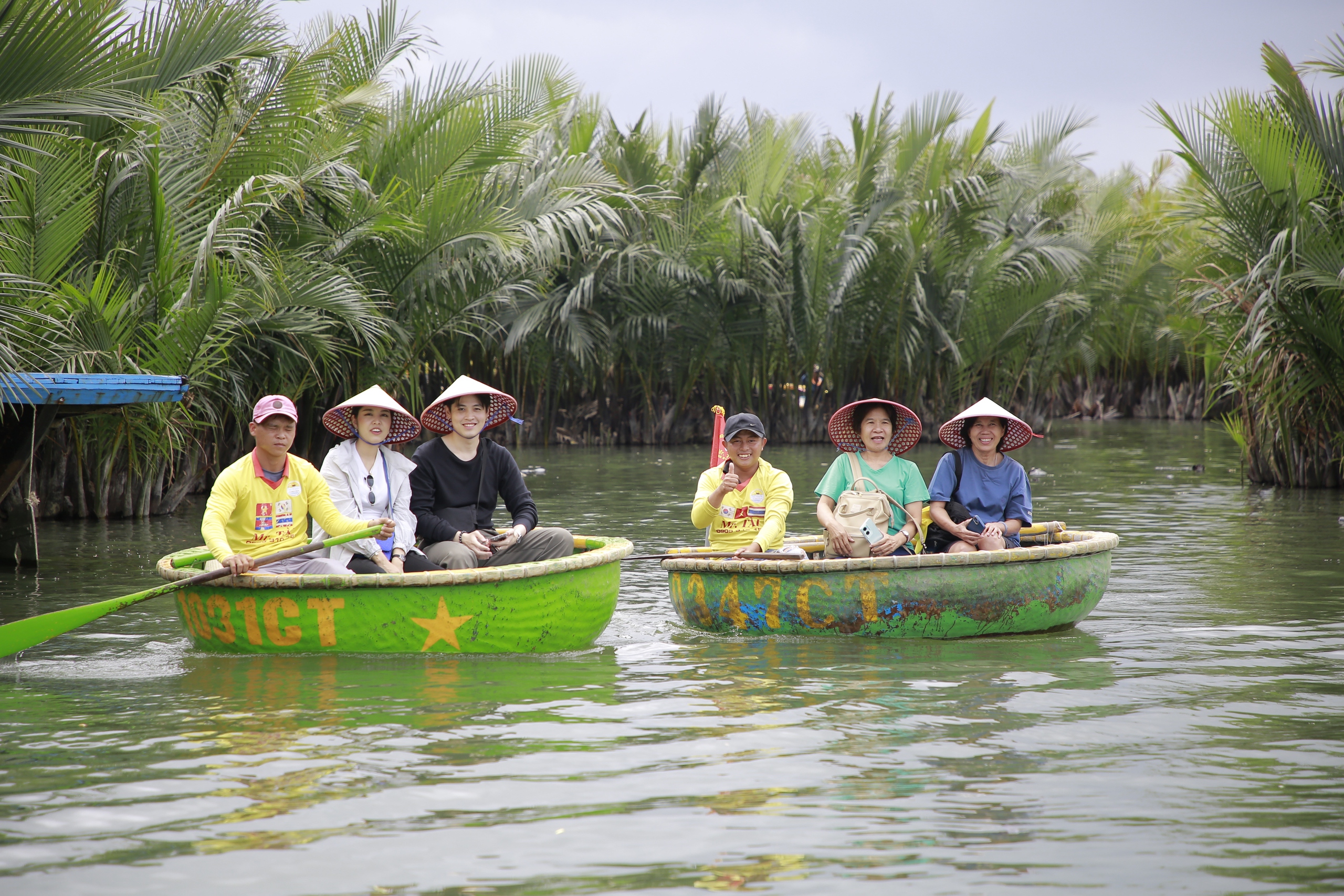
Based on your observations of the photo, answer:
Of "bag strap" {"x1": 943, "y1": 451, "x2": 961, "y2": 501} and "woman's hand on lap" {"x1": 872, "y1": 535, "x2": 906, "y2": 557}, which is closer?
"woman's hand on lap" {"x1": 872, "y1": 535, "x2": 906, "y2": 557}

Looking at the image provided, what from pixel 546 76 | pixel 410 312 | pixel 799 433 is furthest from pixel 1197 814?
pixel 799 433

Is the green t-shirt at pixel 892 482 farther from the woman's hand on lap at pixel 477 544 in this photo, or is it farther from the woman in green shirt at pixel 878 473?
the woman's hand on lap at pixel 477 544

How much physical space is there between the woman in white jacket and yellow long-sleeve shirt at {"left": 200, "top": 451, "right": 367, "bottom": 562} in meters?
0.09

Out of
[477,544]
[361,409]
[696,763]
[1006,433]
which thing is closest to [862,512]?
[1006,433]

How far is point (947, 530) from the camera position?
7.59 meters

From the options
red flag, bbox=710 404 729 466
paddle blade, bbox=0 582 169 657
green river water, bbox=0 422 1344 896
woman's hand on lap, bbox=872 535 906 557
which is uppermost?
red flag, bbox=710 404 729 466

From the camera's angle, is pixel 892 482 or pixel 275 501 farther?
pixel 892 482

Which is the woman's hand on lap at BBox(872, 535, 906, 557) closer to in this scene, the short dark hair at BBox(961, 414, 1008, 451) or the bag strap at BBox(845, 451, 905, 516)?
the bag strap at BBox(845, 451, 905, 516)

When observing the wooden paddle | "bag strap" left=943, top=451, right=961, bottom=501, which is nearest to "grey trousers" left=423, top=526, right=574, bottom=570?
the wooden paddle

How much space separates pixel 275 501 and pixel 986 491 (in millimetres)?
3936

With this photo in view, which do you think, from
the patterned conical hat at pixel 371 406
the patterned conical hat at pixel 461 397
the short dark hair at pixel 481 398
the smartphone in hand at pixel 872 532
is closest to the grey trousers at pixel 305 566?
the patterned conical hat at pixel 371 406

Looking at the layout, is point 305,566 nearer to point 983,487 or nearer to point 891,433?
point 891,433

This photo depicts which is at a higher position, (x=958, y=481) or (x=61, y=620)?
(x=958, y=481)

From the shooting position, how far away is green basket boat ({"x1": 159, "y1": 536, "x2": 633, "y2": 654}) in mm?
6480
